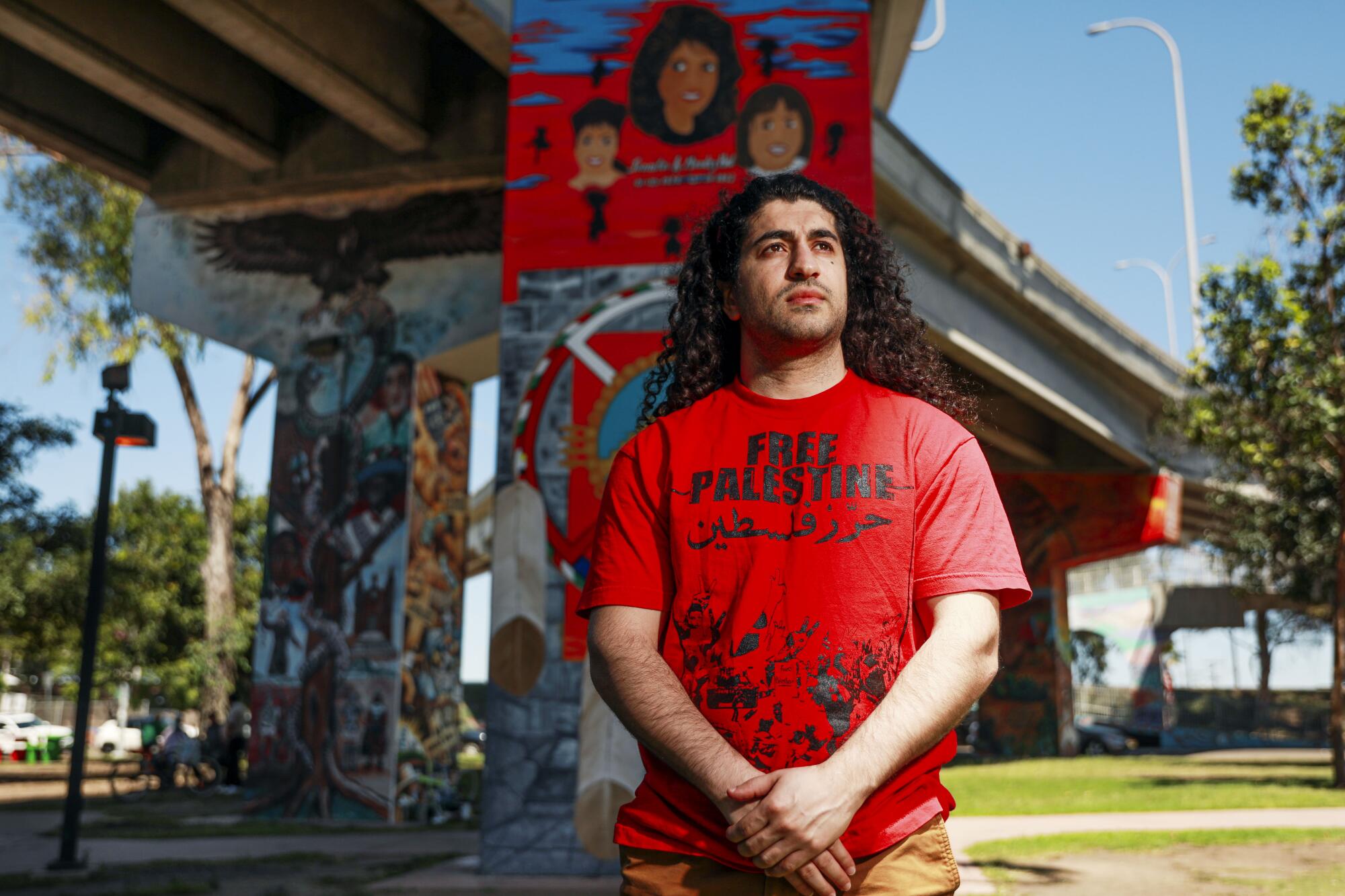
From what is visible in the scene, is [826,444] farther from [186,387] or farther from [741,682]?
[186,387]

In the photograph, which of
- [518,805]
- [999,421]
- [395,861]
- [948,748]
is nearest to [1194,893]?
[518,805]

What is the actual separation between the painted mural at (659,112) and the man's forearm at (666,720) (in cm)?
812

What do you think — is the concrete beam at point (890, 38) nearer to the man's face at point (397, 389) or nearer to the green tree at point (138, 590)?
the man's face at point (397, 389)

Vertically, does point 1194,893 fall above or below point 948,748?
below

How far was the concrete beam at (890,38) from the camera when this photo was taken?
43.8 feet

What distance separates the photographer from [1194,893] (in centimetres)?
834

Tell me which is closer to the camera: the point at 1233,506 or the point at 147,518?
the point at 1233,506

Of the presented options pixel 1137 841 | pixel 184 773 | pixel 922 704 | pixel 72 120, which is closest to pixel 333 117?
pixel 72 120

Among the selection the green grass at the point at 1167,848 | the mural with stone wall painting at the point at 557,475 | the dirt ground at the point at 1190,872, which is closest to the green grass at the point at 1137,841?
the green grass at the point at 1167,848

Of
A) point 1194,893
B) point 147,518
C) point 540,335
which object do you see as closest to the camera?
point 1194,893

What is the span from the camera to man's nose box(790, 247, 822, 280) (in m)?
2.49

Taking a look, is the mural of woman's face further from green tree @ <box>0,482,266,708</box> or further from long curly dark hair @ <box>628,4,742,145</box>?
green tree @ <box>0,482,266,708</box>

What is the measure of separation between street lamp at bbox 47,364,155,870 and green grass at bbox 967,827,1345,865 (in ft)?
24.7

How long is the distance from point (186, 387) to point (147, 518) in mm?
18986
